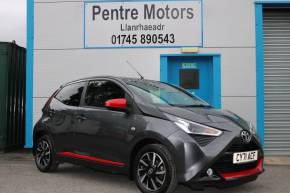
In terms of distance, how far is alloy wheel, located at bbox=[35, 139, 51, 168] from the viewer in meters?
6.87

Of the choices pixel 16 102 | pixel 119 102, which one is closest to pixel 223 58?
pixel 119 102

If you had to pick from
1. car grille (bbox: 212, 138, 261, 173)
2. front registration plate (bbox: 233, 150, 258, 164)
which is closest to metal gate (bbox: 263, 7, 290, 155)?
front registration plate (bbox: 233, 150, 258, 164)

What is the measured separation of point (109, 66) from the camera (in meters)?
9.64

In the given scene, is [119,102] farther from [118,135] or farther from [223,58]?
[223,58]

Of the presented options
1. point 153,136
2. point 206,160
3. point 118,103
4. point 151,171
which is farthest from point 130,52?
point 206,160

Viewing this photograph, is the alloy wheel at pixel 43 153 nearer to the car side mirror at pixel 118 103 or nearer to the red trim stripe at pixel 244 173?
the car side mirror at pixel 118 103

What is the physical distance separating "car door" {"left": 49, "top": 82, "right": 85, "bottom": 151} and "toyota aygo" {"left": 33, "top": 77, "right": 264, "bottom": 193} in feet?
0.05

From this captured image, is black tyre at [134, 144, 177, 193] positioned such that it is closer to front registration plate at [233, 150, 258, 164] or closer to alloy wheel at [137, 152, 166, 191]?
alloy wheel at [137, 152, 166, 191]

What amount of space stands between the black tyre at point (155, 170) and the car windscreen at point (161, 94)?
28.4 inches

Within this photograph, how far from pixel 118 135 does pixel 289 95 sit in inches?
226

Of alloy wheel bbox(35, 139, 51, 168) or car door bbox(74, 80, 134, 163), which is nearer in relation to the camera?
car door bbox(74, 80, 134, 163)

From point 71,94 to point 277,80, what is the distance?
5.38m

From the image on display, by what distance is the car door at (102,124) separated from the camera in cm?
547

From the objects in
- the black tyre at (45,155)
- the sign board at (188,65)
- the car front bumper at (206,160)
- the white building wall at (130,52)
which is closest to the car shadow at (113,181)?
the black tyre at (45,155)
